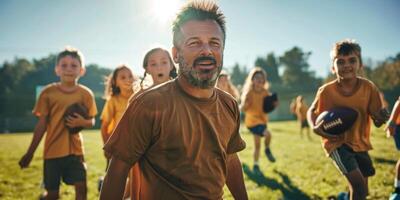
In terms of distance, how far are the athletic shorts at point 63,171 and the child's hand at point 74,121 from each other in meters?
0.42

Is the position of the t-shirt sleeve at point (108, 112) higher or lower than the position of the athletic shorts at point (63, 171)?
higher

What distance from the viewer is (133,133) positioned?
1.86 metres

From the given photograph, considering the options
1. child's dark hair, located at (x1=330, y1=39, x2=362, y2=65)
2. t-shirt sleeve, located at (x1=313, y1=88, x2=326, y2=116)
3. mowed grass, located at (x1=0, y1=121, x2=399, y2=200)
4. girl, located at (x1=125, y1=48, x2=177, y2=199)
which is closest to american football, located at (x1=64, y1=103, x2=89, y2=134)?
girl, located at (x1=125, y1=48, x2=177, y2=199)

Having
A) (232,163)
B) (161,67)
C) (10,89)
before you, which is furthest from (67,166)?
(10,89)

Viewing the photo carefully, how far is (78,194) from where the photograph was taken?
14.7 ft

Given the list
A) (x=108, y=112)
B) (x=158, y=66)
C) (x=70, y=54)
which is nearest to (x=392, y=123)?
(x=158, y=66)

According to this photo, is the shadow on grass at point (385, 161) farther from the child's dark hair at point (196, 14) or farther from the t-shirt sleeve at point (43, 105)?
the child's dark hair at point (196, 14)

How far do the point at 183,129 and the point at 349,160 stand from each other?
2.70 meters

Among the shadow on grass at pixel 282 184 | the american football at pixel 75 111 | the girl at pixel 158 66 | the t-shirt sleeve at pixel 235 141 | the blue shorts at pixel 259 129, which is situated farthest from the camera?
the blue shorts at pixel 259 129

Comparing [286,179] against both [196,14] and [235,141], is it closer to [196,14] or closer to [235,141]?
[235,141]

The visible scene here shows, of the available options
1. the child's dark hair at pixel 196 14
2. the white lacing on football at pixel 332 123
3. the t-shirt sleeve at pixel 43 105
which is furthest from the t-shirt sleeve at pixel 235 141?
the t-shirt sleeve at pixel 43 105

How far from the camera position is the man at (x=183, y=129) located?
6.14 ft

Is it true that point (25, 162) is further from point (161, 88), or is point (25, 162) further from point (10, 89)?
point (10, 89)

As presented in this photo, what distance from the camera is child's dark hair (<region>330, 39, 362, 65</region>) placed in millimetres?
4223
